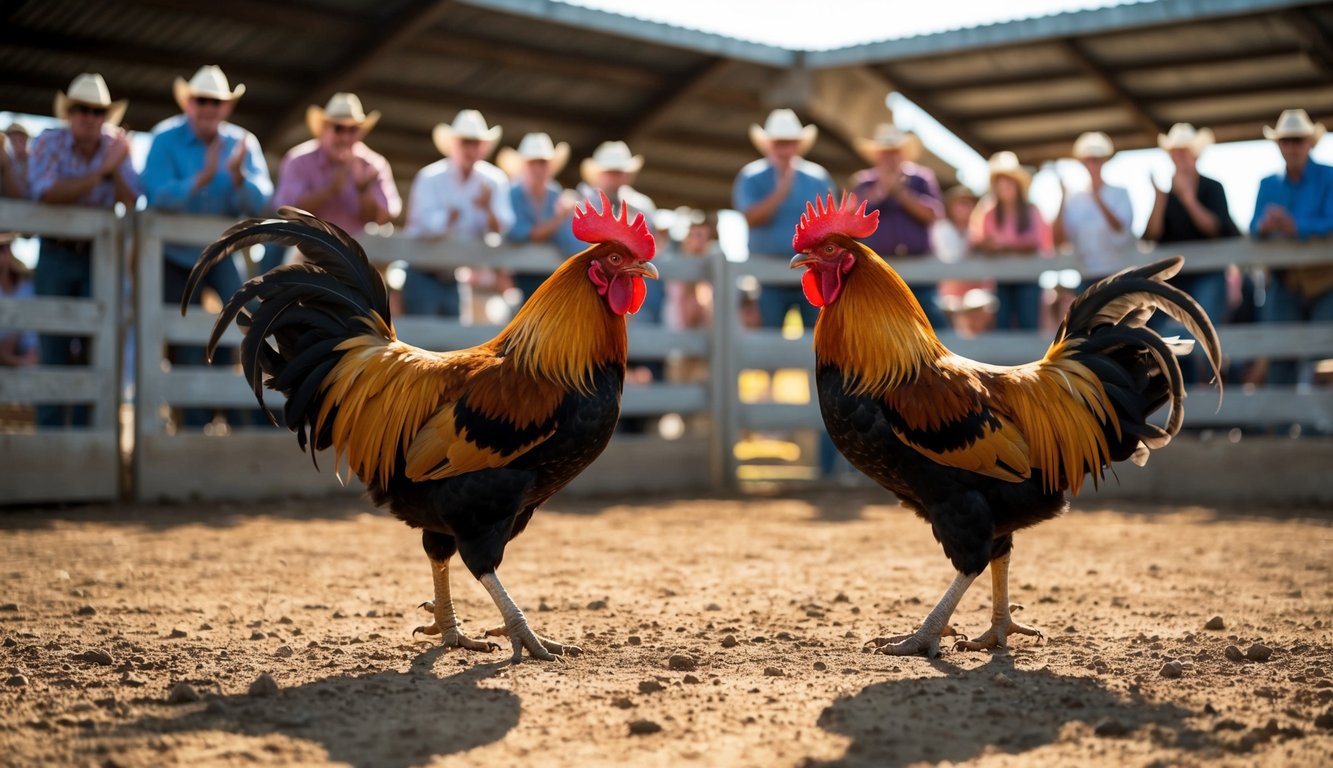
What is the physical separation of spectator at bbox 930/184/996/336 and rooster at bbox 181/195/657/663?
7.18 meters

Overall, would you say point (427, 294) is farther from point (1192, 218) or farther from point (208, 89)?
point (1192, 218)

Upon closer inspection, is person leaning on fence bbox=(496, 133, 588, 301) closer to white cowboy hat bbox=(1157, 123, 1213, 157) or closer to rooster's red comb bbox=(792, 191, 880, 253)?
white cowboy hat bbox=(1157, 123, 1213, 157)

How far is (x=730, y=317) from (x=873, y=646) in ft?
18.8

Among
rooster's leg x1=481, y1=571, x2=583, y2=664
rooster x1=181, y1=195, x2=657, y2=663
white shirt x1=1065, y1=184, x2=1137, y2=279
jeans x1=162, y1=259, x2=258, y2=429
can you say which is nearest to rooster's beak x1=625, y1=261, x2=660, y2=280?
rooster x1=181, y1=195, x2=657, y2=663

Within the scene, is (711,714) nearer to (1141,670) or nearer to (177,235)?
(1141,670)

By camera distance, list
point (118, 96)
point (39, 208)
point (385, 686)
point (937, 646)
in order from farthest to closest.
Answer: point (118, 96) → point (39, 208) → point (937, 646) → point (385, 686)

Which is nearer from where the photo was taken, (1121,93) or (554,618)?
(554,618)

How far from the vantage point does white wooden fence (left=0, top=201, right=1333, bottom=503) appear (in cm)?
752

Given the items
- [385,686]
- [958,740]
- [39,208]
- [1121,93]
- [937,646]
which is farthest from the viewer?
[1121,93]

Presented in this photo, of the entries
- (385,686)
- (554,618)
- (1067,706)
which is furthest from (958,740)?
(554,618)

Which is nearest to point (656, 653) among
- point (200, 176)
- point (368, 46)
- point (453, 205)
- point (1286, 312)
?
point (200, 176)

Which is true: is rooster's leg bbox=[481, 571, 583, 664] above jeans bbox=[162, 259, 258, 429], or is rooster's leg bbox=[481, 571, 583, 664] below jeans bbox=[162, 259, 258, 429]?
below

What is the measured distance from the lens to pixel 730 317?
31.8ft

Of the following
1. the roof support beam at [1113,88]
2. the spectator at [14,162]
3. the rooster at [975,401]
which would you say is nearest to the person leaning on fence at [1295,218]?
the roof support beam at [1113,88]
